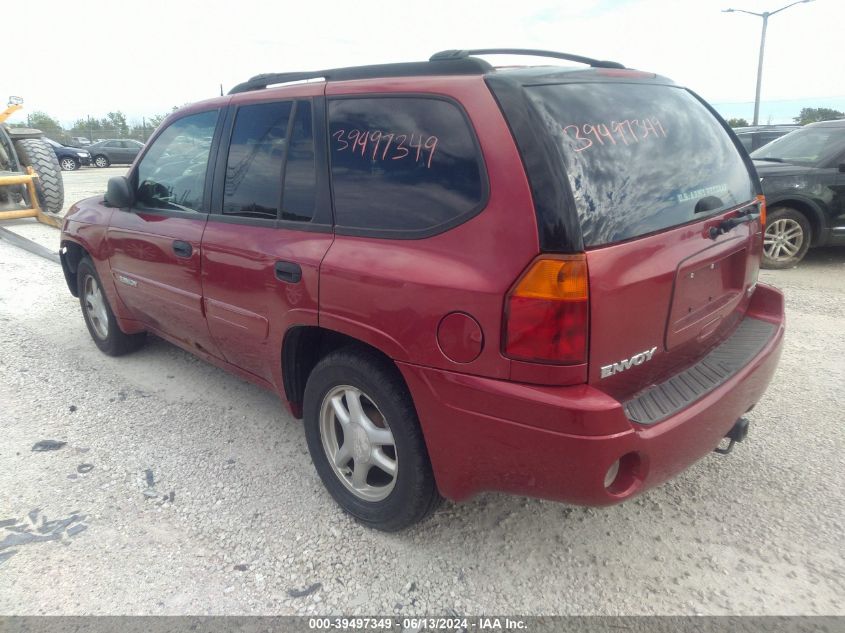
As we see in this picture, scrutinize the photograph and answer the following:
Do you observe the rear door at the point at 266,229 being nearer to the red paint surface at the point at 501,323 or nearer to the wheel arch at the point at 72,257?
the red paint surface at the point at 501,323

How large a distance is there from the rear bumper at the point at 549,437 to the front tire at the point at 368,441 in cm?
12

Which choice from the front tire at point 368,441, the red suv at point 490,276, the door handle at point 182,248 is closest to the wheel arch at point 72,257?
the door handle at point 182,248

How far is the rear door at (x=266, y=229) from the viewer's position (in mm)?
2568

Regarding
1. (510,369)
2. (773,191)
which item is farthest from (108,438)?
(773,191)

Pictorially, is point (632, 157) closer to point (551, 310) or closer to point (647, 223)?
point (647, 223)

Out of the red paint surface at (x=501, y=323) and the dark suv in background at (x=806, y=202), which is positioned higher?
the red paint surface at (x=501, y=323)

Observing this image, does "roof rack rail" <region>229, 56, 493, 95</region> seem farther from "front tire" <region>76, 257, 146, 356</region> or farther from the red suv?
"front tire" <region>76, 257, 146, 356</region>

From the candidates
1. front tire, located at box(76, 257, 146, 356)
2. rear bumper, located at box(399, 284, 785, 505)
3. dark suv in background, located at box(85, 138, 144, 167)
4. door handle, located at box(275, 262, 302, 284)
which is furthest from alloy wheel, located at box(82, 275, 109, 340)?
dark suv in background, located at box(85, 138, 144, 167)

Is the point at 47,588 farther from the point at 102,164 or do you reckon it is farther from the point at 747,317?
the point at 102,164

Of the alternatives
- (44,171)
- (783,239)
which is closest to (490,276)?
(783,239)

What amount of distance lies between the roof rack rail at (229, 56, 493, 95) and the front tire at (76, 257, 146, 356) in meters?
2.35

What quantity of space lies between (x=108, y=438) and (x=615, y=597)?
2782mm

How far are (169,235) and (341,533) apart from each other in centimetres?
193

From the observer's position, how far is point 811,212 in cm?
671
